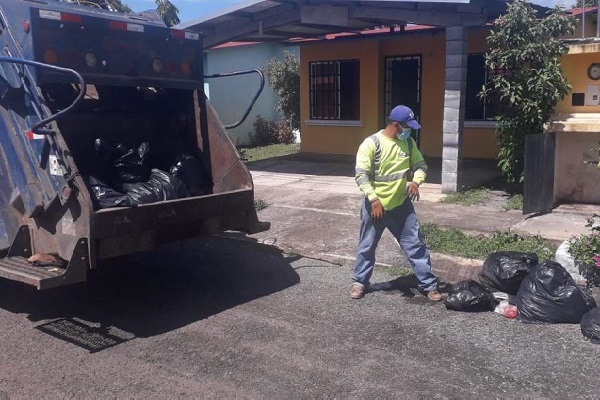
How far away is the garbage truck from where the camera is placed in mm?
4574

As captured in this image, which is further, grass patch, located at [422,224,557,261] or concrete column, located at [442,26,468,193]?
concrete column, located at [442,26,468,193]

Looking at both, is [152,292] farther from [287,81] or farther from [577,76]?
[287,81]

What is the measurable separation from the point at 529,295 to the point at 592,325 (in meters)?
0.55

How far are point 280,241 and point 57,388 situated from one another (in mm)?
3839

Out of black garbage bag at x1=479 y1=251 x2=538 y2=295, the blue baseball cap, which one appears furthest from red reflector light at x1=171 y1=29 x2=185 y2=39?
black garbage bag at x1=479 y1=251 x2=538 y2=295

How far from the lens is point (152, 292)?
5699mm

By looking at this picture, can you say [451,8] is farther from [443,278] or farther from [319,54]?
[319,54]

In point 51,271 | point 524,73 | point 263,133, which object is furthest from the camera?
point 263,133

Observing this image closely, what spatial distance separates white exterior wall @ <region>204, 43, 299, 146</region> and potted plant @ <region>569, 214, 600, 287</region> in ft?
39.6

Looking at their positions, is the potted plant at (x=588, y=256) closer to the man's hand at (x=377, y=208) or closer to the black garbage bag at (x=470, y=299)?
the black garbage bag at (x=470, y=299)

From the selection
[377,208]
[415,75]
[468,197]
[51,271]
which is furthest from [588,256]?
[415,75]

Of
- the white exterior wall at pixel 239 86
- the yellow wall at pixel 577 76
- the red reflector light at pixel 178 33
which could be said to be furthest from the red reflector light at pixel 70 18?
the white exterior wall at pixel 239 86

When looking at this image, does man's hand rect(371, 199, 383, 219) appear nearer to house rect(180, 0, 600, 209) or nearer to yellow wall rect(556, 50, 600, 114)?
house rect(180, 0, 600, 209)

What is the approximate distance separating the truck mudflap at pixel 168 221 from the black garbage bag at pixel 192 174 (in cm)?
54
